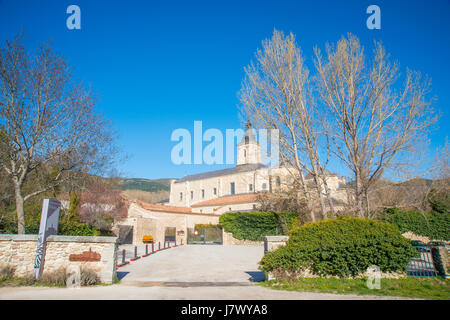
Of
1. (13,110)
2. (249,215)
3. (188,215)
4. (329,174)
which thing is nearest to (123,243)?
(188,215)

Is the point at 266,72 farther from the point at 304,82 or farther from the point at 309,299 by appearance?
the point at 309,299

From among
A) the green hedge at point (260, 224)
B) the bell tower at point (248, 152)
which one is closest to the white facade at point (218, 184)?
the bell tower at point (248, 152)

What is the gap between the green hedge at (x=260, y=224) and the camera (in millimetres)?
25641

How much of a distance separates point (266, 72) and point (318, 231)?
349 inches

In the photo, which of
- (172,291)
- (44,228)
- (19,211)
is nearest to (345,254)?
(172,291)

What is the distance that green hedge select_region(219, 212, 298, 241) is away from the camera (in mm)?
25641

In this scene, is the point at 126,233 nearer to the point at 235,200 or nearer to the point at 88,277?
the point at 235,200

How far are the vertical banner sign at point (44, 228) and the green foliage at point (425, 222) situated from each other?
23.3 m

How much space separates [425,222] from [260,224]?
14108mm

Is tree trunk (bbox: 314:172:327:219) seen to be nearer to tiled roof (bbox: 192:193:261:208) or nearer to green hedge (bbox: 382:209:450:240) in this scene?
green hedge (bbox: 382:209:450:240)

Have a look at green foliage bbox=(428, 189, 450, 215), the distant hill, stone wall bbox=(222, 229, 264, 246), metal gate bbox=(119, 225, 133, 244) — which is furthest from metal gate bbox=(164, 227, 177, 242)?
the distant hill

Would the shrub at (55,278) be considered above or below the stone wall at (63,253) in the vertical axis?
below

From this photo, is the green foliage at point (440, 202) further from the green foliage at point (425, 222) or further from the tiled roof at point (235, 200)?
the tiled roof at point (235, 200)
